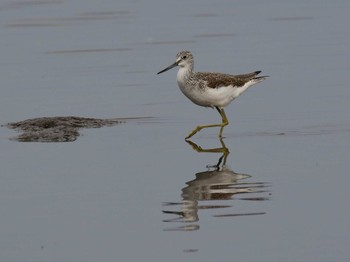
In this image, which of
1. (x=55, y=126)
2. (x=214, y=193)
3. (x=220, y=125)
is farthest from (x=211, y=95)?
(x=214, y=193)

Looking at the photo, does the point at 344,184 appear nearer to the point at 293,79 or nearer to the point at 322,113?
the point at 322,113

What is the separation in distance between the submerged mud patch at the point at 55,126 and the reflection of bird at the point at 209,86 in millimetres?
909

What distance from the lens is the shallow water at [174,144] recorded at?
8844mm

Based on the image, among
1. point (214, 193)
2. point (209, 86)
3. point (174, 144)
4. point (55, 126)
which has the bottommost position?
point (214, 193)

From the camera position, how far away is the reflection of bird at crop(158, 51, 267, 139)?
13719 mm

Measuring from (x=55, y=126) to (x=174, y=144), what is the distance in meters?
1.68

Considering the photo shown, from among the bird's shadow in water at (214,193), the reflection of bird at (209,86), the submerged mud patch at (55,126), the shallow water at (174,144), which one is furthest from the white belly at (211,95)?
the bird's shadow in water at (214,193)

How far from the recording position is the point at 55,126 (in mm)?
13469

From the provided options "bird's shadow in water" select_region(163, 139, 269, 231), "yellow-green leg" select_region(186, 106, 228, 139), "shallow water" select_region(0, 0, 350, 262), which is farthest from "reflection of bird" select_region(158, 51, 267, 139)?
"bird's shadow in water" select_region(163, 139, 269, 231)

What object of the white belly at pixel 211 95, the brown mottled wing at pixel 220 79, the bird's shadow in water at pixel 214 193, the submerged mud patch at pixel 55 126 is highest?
the brown mottled wing at pixel 220 79

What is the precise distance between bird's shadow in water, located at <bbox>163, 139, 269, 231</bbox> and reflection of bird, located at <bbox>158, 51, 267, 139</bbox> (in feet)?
7.36

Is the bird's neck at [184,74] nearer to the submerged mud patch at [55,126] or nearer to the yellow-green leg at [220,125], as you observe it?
the yellow-green leg at [220,125]

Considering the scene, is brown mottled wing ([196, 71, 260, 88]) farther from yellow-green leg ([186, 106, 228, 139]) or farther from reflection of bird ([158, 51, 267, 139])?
yellow-green leg ([186, 106, 228, 139])

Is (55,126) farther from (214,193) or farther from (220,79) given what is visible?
(214,193)
